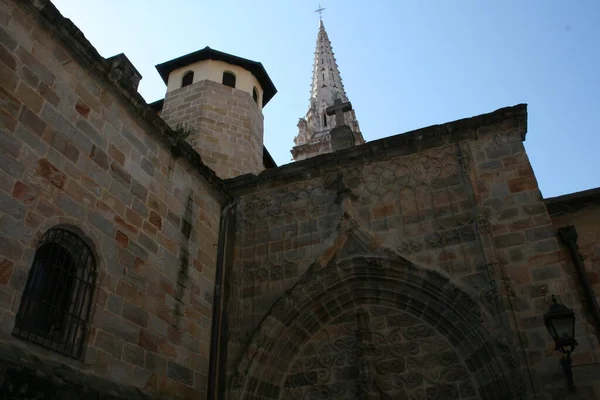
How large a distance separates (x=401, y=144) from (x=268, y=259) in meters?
2.66

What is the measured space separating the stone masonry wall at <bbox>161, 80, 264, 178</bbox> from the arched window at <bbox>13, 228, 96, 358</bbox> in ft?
16.7

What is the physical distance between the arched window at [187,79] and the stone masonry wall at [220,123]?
10.6 inches

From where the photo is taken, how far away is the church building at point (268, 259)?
5.07 m

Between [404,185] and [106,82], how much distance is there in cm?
428

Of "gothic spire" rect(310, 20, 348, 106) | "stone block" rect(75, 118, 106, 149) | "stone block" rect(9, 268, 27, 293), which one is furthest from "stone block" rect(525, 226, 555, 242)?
"gothic spire" rect(310, 20, 348, 106)

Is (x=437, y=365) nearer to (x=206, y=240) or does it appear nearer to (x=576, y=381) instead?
(x=576, y=381)

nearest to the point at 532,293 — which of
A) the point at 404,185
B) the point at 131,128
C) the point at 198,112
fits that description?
the point at 404,185

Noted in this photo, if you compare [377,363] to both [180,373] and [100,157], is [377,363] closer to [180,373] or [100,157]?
[180,373]

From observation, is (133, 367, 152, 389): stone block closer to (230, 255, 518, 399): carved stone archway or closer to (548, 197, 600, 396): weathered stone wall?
(230, 255, 518, 399): carved stone archway

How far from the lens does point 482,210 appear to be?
22.6ft

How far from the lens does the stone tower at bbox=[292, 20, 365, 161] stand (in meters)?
29.2

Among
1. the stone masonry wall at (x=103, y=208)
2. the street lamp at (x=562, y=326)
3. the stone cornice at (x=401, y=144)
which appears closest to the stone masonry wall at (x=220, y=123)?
the stone cornice at (x=401, y=144)

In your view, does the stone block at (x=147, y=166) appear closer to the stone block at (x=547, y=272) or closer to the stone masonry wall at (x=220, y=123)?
the stone masonry wall at (x=220, y=123)

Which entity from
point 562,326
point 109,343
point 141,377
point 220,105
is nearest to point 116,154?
point 109,343
